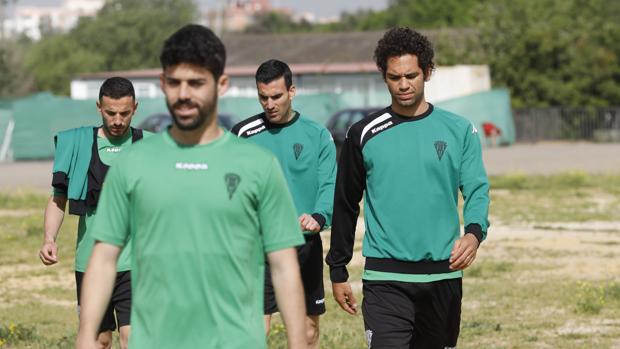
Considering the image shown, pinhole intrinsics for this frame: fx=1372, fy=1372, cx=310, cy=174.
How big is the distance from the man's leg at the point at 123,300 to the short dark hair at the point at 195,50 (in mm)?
3742

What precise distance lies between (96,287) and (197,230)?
43cm

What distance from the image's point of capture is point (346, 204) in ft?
24.7

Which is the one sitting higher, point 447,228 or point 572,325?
point 447,228

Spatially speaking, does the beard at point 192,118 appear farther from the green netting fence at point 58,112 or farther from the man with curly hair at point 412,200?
the green netting fence at point 58,112

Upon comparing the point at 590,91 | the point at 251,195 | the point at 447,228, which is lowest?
the point at 590,91

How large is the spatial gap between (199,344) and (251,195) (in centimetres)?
59

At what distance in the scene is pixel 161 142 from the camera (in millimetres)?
5086

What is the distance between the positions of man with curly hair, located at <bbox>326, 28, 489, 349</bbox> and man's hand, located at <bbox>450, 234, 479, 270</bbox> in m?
0.01

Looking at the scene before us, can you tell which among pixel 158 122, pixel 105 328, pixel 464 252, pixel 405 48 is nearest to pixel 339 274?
pixel 464 252

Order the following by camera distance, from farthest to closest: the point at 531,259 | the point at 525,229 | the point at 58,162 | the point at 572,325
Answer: the point at 525,229, the point at 531,259, the point at 572,325, the point at 58,162

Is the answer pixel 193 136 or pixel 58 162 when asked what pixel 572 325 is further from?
pixel 193 136

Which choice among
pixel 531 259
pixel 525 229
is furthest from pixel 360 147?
pixel 525 229

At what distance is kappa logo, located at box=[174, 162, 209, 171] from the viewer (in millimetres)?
4969

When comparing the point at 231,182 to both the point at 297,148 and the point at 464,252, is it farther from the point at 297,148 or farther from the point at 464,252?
the point at 297,148
